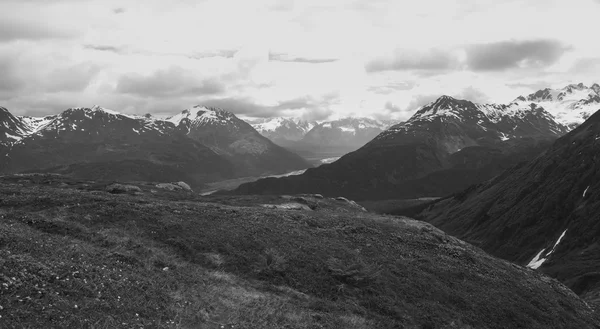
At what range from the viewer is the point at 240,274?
93.4 ft

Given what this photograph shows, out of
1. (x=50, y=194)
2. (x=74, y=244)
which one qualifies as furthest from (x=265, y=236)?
(x=50, y=194)

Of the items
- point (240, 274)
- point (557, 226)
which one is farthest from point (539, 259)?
point (240, 274)

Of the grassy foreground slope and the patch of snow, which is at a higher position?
the grassy foreground slope

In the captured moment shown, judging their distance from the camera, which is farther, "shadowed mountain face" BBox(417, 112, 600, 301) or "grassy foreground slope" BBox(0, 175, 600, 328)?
"shadowed mountain face" BBox(417, 112, 600, 301)

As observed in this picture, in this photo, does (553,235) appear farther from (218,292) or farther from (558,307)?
(218,292)

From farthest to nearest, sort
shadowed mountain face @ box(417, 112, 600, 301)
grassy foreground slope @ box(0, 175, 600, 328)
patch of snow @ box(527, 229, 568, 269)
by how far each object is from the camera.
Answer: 1. patch of snow @ box(527, 229, 568, 269)
2. shadowed mountain face @ box(417, 112, 600, 301)
3. grassy foreground slope @ box(0, 175, 600, 328)

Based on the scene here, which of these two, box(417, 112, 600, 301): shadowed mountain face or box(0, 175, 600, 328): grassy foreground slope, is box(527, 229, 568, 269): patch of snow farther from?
box(0, 175, 600, 328): grassy foreground slope

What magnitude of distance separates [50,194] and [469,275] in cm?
4534

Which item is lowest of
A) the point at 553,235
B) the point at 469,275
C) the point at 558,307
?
the point at 553,235

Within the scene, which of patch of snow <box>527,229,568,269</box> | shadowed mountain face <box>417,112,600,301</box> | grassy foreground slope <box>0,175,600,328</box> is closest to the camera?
grassy foreground slope <box>0,175,600,328</box>

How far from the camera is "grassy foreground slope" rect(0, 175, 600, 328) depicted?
2011cm

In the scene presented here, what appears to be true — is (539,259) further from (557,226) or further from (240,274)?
(240,274)

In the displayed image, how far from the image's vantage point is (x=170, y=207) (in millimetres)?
42312

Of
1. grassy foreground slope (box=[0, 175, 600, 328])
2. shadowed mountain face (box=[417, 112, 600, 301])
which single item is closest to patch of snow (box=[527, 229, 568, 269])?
shadowed mountain face (box=[417, 112, 600, 301])
